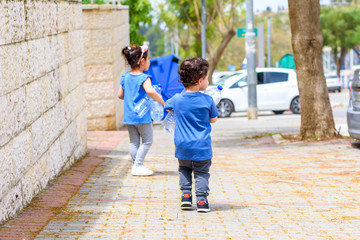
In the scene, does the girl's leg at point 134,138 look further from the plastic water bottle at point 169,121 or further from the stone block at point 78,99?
the plastic water bottle at point 169,121

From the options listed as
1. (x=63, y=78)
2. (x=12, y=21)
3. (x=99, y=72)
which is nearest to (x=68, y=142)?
(x=63, y=78)

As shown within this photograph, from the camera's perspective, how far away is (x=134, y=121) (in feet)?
26.1

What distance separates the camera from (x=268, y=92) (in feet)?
75.2

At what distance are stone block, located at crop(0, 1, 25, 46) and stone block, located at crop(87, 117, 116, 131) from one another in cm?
867

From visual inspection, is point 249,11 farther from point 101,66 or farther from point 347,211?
point 347,211

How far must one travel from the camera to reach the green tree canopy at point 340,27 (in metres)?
69.1

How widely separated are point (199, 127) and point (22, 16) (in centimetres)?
181

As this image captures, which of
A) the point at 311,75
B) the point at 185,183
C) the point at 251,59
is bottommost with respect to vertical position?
the point at 185,183

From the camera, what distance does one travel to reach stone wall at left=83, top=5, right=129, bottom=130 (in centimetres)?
1462

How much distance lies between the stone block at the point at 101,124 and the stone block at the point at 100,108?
85 millimetres

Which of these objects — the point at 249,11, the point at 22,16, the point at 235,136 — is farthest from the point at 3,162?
the point at 249,11

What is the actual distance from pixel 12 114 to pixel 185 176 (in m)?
1.70

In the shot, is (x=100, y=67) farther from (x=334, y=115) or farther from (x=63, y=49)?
(x=334, y=115)

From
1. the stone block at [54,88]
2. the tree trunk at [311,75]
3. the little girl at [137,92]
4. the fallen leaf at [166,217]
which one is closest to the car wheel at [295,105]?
the tree trunk at [311,75]
